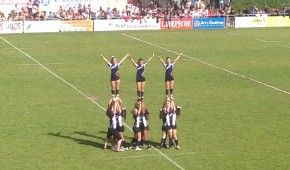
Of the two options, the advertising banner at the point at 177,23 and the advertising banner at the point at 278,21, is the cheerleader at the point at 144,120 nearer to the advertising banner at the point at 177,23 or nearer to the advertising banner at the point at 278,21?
the advertising banner at the point at 177,23

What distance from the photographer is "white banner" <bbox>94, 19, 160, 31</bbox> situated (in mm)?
70312

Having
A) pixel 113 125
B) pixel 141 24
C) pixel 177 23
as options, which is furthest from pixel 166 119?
pixel 177 23

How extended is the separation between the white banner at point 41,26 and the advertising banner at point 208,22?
15.0 metres

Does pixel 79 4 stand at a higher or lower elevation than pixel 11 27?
higher

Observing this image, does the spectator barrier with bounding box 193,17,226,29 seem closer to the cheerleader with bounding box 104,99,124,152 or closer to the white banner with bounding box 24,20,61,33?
the white banner with bounding box 24,20,61,33

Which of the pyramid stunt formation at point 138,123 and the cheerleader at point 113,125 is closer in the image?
the cheerleader at point 113,125

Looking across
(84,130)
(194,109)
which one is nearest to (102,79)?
(194,109)

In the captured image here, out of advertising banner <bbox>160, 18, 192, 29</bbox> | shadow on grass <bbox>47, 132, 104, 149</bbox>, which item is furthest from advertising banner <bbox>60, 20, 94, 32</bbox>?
shadow on grass <bbox>47, 132, 104, 149</bbox>

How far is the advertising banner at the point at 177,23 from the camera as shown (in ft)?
238

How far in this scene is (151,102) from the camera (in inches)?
1330

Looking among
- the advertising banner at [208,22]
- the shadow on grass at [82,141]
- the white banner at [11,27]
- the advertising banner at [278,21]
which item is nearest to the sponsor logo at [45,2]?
the white banner at [11,27]

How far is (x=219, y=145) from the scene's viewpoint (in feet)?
82.6

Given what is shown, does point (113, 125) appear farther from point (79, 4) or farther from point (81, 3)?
point (81, 3)

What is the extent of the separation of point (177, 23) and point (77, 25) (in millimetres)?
10708
